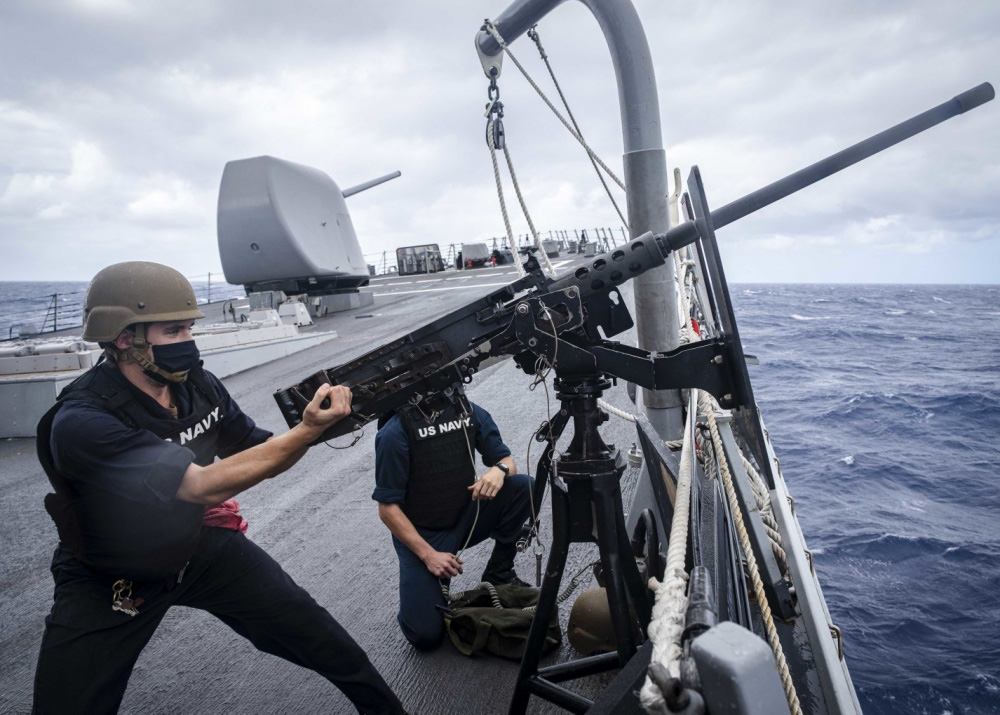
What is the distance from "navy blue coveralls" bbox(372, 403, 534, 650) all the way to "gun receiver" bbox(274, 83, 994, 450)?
97 cm

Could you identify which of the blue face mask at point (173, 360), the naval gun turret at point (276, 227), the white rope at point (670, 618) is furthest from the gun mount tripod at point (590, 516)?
the naval gun turret at point (276, 227)

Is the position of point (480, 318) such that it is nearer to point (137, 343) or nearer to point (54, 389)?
point (137, 343)

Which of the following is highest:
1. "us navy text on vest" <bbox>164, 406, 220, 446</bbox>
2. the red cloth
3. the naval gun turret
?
the naval gun turret

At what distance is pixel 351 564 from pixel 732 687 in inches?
131

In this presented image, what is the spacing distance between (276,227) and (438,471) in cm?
1227

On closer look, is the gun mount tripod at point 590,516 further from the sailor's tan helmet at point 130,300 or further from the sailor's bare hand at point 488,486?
the sailor's tan helmet at point 130,300

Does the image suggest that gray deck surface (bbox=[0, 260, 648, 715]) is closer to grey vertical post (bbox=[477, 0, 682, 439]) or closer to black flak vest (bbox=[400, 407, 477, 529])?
black flak vest (bbox=[400, 407, 477, 529])

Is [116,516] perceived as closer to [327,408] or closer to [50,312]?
[327,408]

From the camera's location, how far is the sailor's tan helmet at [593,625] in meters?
2.68

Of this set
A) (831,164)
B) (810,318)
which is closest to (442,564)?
(831,164)

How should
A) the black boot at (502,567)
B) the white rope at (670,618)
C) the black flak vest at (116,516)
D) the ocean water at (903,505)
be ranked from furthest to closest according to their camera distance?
the ocean water at (903,505) < the black boot at (502,567) < the black flak vest at (116,516) < the white rope at (670,618)

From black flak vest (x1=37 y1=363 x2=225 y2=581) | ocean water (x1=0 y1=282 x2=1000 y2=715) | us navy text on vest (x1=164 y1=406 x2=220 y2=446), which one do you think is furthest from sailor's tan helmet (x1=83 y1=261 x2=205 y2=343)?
ocean water (x1=0 y1=282 x2=1000 y2=715)

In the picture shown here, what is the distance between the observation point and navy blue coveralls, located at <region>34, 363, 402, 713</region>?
2.08 metres

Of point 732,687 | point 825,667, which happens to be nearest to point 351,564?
point 825,667
